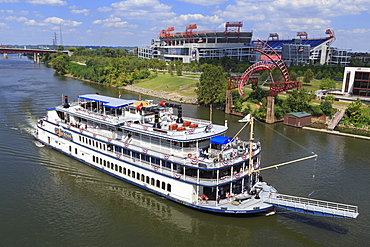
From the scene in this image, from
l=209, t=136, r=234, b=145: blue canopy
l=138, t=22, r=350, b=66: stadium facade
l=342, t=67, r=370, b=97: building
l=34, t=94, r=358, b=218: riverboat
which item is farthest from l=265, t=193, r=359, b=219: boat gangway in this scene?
l=138, t=22, r=350, b=66: stadium facade

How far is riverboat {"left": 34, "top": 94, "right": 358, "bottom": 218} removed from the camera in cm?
2717

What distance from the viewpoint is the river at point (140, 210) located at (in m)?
24.8

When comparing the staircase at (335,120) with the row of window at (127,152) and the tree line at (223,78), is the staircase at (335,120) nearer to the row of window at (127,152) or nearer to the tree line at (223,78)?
the tree line at (223,78)

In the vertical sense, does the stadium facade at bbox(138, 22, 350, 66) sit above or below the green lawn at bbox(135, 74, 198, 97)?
above

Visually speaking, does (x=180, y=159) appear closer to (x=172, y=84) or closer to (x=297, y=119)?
(x=297, y=119)

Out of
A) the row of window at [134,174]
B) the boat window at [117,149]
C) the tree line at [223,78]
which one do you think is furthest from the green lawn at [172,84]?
the boat window at [117,149]

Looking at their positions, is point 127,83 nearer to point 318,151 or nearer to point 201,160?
point 318,151

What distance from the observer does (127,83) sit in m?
116

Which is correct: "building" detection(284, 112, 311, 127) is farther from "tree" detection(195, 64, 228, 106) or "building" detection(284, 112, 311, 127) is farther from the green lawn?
the green lawn

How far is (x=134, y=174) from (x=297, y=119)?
131 ft

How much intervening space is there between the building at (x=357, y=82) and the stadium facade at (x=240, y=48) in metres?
62.7

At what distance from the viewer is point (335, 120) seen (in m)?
61.2

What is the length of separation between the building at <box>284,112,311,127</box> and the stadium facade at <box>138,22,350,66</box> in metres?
83.4

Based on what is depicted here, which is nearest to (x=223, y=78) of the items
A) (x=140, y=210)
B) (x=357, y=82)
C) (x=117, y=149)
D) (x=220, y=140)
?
(x=357, y=82)
